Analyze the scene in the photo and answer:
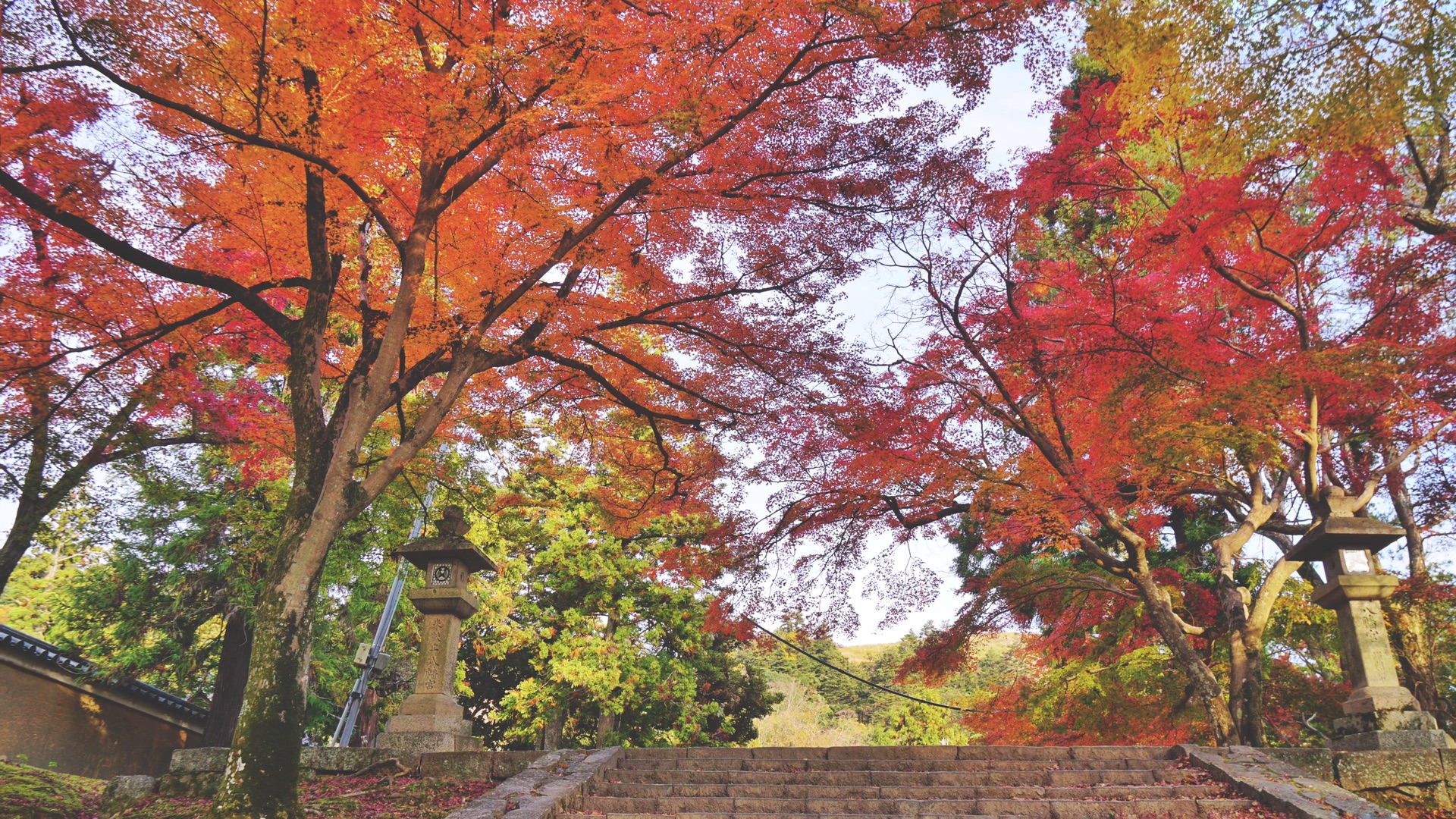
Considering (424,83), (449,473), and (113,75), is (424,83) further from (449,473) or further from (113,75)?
(449,473)

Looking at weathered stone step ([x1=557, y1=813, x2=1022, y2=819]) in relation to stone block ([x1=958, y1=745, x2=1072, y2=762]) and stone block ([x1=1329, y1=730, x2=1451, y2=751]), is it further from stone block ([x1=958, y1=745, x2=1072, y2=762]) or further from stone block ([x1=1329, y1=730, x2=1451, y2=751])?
stone block ([x1=1329, y1=730, x2=1451, y2=751])

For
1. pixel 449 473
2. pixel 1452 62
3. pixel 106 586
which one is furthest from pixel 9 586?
pixel 1452 62

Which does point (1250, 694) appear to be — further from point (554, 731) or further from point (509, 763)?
point (554, 731)

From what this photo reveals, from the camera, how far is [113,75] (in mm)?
6176

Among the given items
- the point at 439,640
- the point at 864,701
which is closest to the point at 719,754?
the point at 439,640

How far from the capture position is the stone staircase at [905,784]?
6.50 metres

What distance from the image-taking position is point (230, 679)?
13477 millimetres

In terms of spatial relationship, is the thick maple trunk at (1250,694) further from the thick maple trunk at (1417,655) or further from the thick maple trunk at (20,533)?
the thick maple trunk at (20,533)

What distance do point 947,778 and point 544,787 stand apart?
376 centimetres

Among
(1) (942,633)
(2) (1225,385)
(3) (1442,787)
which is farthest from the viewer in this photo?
(1) (942,633)

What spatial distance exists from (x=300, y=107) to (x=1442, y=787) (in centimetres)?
1222

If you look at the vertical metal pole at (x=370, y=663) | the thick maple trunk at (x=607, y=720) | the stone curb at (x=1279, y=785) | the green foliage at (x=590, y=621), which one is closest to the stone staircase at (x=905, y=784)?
the stone curb at (x=1279, y=785)

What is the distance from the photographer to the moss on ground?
7.09 meters

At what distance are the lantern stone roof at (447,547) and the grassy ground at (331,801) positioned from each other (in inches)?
86.0
